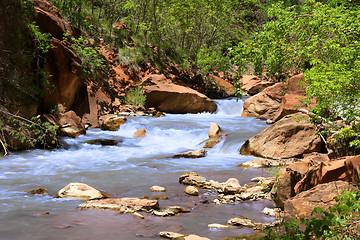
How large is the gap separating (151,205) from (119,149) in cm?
766

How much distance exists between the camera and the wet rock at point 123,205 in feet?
18.8

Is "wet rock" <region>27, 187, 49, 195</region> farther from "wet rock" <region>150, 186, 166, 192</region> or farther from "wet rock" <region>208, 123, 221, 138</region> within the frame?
"wet rock" <region>208, 123, 221, 138</region>

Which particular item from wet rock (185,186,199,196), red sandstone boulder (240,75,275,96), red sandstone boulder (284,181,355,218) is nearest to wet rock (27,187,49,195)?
wet rock (185,186,199,196)

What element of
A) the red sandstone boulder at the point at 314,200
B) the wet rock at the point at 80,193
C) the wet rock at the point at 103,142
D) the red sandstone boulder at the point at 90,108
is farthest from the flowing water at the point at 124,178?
the red sandstone boulder at the point at 90,108

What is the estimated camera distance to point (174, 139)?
15.6 metres

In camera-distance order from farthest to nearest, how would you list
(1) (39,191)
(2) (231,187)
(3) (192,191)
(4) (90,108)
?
1. (4) (90,108)
2. (2) (231,187)
3. (3) (192,191)
4. (1) (39,191)

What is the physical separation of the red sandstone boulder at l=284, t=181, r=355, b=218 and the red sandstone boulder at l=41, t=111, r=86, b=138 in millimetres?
10778

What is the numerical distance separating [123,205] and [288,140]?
6.78 metres

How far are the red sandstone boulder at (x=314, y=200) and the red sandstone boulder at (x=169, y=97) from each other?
674 inches

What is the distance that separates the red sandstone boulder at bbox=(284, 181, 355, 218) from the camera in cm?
448

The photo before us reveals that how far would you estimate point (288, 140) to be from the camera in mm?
10805

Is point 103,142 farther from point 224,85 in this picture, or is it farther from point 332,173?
point 224,85

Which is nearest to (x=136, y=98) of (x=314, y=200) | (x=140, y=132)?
(x=140, y=132)

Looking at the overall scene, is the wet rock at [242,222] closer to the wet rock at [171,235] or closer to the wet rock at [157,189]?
the wet rock at [171,235]
